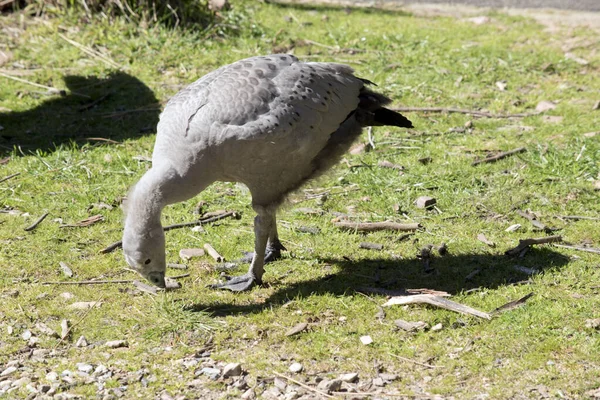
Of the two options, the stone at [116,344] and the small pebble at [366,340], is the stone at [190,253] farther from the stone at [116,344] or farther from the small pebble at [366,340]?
the small pebble at [366,340]

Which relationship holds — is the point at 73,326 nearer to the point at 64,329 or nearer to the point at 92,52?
the point at 64,329

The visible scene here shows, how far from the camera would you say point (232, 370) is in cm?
494

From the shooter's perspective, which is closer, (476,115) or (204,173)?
(204,173)

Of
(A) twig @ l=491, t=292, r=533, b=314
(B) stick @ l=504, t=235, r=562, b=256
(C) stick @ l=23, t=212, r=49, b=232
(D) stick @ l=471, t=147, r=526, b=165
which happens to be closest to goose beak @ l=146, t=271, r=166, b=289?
(C) stick @ l=23, t=212, r=49, b=232

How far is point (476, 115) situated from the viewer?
9.07 meters

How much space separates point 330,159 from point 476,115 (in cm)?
351

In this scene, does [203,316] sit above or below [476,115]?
below

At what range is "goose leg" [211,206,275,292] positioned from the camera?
236 inches

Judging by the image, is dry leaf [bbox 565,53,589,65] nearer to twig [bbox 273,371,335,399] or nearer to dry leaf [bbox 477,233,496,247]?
dry leaf [bbox 477,233,496,247]

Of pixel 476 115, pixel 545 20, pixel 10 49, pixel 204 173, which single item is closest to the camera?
pixel 204 173

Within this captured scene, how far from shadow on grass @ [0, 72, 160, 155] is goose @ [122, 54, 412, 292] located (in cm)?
334

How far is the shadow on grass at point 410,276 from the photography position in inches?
234

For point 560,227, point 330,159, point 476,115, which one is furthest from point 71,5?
point 560,227

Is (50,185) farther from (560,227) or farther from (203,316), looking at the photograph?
(560,227)
